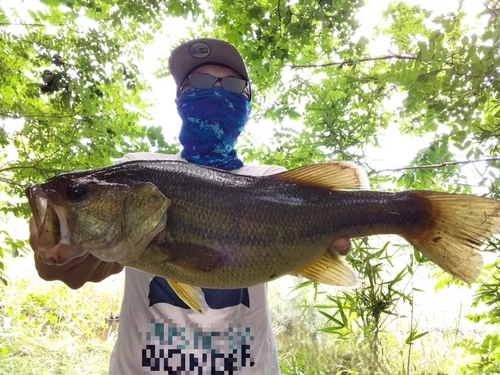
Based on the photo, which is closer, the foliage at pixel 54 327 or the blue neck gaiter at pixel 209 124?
the blue neck gaiter at pixel 209 124

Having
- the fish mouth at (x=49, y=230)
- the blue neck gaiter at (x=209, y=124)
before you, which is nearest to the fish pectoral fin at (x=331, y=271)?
the fish mouth at (x=49, y=230)

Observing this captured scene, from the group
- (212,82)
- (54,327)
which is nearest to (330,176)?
(212,82)

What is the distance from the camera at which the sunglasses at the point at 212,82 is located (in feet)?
7.80

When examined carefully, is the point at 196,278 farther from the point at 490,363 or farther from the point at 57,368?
the point at 57,368

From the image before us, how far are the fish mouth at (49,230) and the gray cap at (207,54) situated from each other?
146 centimetres

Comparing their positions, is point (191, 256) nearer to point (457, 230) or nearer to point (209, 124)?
point (457, 230)

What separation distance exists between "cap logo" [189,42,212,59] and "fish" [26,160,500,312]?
1231mm

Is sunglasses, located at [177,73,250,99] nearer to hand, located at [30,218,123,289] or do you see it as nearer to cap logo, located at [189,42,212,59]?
cap logo, located at [189,42,212,59]

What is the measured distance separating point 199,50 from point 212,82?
22 centimetres

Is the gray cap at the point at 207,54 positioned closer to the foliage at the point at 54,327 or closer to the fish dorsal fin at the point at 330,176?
the fish dorsal fin at the point at 330,176

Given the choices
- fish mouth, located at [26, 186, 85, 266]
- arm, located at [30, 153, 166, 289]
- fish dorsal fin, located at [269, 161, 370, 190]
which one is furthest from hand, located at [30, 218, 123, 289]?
fish dorsal fin, located at [269, 161, 370, 190]

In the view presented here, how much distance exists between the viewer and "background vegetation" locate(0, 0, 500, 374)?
2512mm

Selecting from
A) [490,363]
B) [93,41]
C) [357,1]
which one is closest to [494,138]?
[357,1]

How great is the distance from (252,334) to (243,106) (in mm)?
1405
